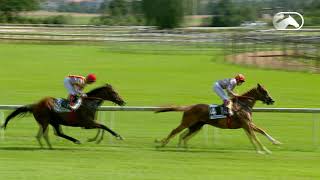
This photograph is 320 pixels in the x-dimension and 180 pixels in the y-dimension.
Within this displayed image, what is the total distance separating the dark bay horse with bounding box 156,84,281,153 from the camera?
12.9m

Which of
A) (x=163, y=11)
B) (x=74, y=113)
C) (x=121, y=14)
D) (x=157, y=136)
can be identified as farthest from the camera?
(x=121, y=14)

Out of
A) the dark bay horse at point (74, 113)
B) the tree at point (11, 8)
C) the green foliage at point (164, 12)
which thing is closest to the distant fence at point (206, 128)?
the dark bay horse at point (74, 113)

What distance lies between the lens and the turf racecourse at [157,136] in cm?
1007

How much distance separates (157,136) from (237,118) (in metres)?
2.32

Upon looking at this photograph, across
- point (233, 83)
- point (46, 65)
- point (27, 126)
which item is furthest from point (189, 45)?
point (233, 83)

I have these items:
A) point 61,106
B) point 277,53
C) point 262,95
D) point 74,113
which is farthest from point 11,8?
point 262,95

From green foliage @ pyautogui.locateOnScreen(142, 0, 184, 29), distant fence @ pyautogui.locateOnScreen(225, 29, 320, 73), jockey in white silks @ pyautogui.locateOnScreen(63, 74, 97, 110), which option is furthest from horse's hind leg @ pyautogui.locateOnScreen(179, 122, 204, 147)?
green foliage @ pyautogui.locateOnScreen(142, 0, 184, 29)

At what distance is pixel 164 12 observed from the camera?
256 feet

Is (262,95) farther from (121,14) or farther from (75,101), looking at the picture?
(121,14)

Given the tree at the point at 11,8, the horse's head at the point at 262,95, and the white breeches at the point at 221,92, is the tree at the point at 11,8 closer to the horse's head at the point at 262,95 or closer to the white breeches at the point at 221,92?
the white breeches at the point at 221,92

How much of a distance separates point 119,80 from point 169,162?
53.5 feet

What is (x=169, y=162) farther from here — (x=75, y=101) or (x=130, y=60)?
(x=130, y=60)

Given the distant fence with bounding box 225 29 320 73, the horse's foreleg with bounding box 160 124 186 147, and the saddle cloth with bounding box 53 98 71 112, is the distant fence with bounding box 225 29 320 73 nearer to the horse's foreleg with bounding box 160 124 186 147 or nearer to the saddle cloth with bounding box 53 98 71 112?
the horse's foreleg with bounding box 160 124 186 147

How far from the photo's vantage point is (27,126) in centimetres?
1606
